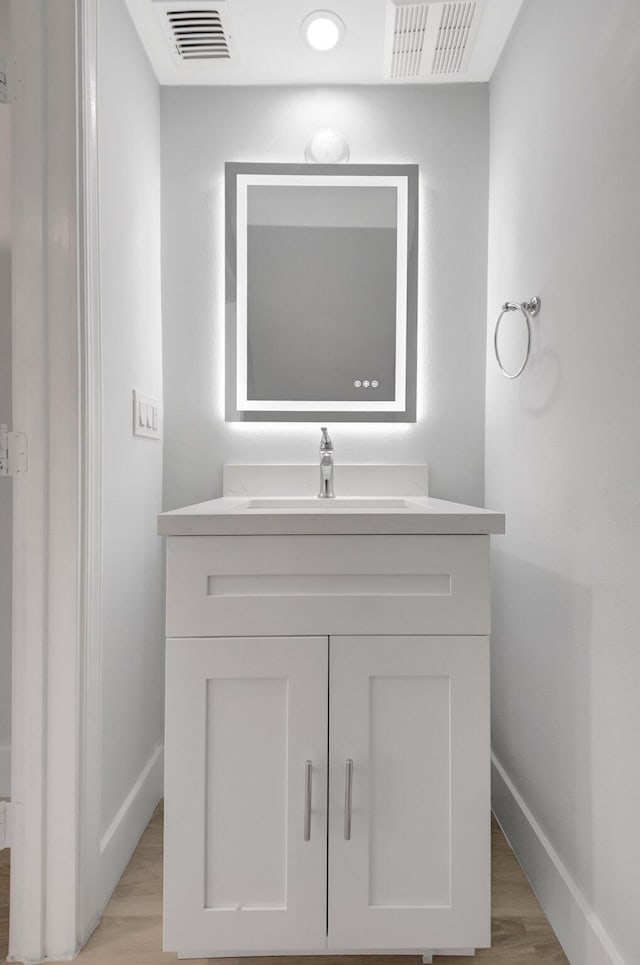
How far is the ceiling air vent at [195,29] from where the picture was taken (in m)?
1.56

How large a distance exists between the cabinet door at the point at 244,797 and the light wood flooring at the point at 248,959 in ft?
0.60

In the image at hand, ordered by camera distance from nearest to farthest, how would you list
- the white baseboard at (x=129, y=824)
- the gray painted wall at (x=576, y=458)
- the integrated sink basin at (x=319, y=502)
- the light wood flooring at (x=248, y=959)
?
the gray painted wall at (x=576, y=458) → the light wood flooring at (x=248, y=959) → the white baseboard at (x=129, y=824) → the integrated sink basin at (x=319, y=502)

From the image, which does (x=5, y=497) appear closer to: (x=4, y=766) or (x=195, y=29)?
(x=4, y=766)

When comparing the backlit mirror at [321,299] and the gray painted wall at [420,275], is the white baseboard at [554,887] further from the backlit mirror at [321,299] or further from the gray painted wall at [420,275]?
the backlit mirror at [321,299]

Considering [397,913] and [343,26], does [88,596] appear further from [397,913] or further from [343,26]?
[343,26]

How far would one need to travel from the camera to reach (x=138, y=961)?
1.23m

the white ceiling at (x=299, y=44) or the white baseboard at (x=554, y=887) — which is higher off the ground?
the white ceiling at (x=299, y=44)

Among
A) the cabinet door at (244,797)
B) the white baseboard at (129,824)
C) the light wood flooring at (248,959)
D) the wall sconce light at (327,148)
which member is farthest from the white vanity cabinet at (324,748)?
the wall sconce light at (327,148)

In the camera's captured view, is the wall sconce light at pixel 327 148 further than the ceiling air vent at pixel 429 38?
Yes

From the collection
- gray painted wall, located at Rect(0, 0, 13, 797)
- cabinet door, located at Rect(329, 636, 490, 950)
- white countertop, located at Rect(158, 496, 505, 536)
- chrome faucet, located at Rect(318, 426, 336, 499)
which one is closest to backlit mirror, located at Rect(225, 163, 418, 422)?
chrome faucet, located at Rect(318, 426, 336, 499)

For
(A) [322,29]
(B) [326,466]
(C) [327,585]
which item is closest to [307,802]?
(C) [327,585]

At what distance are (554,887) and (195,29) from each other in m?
2.22

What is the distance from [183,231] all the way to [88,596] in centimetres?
117

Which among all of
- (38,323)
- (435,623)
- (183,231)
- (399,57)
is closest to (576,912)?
(435,623)
